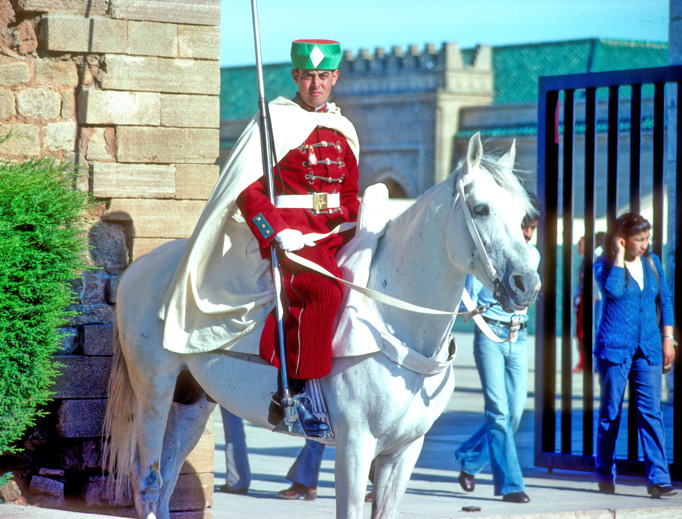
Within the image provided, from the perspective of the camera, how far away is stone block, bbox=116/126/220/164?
6.63 metres

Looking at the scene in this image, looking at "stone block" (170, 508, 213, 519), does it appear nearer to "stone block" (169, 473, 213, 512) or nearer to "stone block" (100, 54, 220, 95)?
"stone block" (169, 473, 213, 512)

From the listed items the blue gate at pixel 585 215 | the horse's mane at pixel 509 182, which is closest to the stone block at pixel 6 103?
the horse's mane at pixel 509 182

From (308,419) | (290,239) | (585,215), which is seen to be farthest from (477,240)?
(585,215)

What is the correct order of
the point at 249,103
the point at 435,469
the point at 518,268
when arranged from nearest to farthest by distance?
the point at 518,268 → the point at 435,469 → the point at 249,103

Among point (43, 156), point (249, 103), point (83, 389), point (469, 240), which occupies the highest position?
point (249, 103)

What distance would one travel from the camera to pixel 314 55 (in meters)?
5.62

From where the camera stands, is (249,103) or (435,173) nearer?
(435,173)

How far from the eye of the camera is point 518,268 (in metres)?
4.85

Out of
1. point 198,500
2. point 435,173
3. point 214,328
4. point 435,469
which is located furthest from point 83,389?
point 435,173

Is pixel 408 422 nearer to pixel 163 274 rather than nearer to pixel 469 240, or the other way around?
pixel 469 240

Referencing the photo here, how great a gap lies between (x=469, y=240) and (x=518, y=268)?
10.7 inches

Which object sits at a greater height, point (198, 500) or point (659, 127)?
point (659, 127)

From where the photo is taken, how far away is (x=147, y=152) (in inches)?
263

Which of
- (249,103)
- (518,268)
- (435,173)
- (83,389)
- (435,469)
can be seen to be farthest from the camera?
(249,103)
